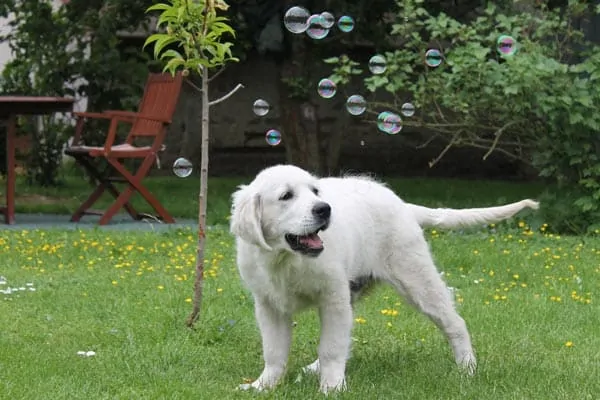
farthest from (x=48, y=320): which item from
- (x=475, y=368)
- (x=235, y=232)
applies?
(x=475, y=368)

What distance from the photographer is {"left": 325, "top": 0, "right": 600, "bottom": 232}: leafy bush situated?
33.1 feet

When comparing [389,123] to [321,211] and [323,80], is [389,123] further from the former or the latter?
[321,211]

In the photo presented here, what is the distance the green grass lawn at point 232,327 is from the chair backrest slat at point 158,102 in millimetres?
2082

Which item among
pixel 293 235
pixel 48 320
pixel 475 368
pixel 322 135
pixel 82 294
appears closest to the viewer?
pixel 293 235

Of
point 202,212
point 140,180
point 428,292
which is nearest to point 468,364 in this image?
point 428,292

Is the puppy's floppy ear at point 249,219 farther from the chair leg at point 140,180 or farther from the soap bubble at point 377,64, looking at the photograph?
the chair leg at point 140,180

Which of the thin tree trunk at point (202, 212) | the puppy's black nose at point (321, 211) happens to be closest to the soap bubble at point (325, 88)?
the thin tree trunk at point (202, 212)

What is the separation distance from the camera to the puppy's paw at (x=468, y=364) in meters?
4.89

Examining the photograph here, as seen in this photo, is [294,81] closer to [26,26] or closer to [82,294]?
[26,26]

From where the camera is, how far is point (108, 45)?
13492mm

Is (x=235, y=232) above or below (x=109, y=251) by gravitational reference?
above

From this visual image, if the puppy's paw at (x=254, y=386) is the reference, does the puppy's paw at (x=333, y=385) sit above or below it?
above

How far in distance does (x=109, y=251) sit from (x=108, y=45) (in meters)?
5.52

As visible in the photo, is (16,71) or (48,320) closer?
(48,320)
